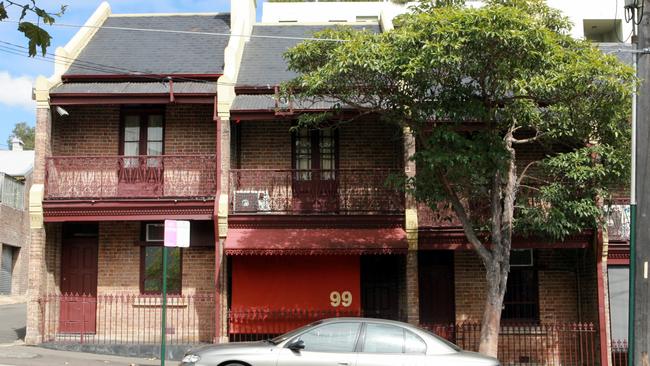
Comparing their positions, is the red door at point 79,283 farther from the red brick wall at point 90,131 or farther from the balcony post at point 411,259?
the balcony post at point 411,259

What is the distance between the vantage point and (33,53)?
5.26 meters

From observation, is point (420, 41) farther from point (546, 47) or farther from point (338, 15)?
point (338, 15)

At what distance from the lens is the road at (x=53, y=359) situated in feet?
42.5

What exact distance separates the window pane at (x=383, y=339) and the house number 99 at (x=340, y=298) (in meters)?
6.17

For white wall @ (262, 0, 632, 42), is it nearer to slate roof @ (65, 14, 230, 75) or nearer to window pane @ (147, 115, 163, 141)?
slate roof @ (65, 14, 230, 75)

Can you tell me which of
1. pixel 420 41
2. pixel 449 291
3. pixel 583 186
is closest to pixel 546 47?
pixel 420 41

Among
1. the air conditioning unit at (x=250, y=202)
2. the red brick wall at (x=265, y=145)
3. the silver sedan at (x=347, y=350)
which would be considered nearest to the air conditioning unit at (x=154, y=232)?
the air conditioning unit at (x=250, y=202)

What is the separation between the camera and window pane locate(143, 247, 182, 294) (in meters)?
16.5

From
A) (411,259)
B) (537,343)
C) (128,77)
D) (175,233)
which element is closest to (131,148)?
(128,77)

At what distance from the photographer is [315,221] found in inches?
605

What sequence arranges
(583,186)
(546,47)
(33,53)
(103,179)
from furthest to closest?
(103,179), (583,186), (546,47), (33,53)

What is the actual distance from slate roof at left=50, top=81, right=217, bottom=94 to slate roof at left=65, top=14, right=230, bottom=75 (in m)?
0.55

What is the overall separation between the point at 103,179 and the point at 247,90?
149 inches

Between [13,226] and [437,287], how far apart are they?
18266 mm
